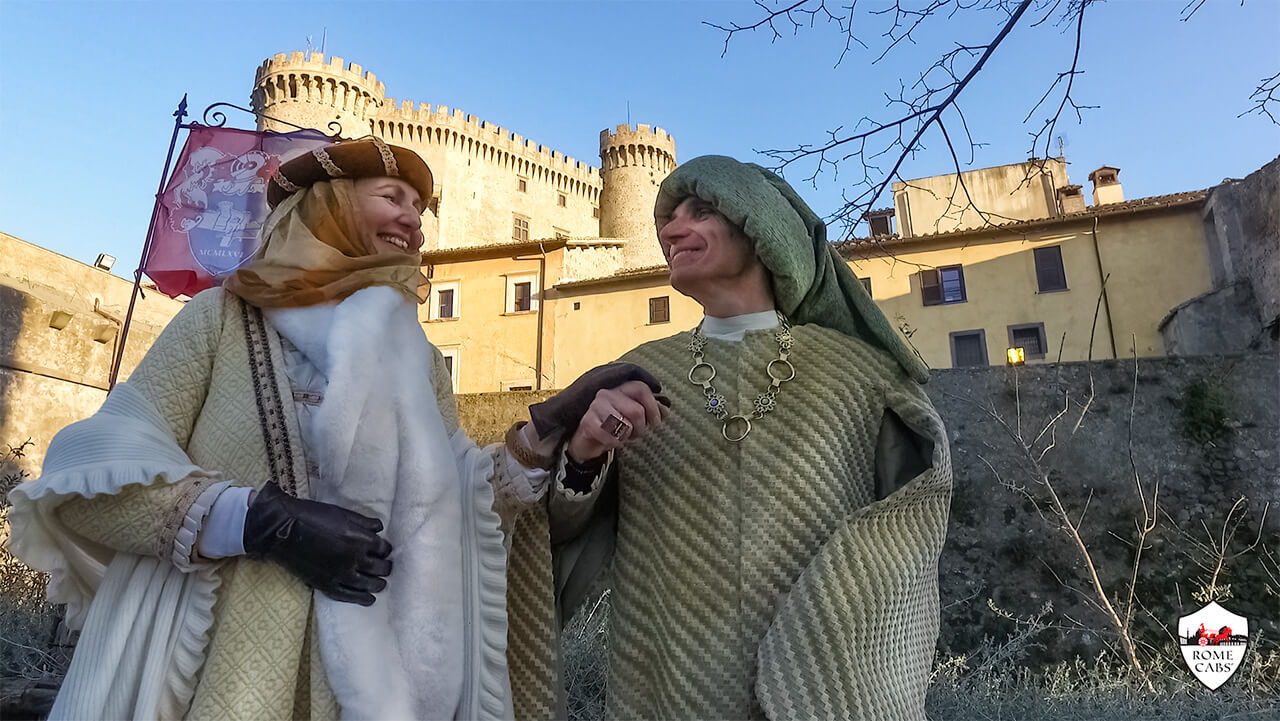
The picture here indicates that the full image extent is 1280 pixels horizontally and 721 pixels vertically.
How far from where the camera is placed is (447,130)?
116 feet

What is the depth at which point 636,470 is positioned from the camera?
1.95 meters

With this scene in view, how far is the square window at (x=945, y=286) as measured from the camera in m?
17.6

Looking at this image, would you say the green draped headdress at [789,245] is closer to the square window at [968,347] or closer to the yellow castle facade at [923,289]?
the yellow castle facade at [923,289]

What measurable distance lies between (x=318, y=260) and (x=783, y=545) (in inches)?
47.3

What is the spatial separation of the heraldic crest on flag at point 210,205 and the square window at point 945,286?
573 inches

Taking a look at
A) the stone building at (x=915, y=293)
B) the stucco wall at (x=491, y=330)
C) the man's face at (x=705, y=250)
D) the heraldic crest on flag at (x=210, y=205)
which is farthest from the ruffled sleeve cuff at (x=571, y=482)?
the stucco wall at (x=491, y=330)

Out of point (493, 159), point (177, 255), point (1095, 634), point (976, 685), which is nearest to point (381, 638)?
point (976, 685)

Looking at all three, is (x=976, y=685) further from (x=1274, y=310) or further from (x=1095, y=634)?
(x=1274, y=310)

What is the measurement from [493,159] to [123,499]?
37206mm

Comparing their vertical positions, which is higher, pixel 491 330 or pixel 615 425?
pixel 491 330

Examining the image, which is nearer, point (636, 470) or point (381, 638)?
point (381, 638)

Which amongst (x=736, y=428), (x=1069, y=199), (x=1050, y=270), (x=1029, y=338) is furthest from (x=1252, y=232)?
(x=736, y=428)

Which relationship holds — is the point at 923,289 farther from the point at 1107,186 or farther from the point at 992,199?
the point at 1107,186

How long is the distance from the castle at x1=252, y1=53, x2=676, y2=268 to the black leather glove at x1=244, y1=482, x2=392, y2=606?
29.8m
